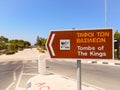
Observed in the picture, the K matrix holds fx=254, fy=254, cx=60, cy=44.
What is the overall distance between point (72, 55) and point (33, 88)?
16.2 ft

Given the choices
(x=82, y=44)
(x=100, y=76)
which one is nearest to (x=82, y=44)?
(x=82, y=44)

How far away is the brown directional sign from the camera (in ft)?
15.3

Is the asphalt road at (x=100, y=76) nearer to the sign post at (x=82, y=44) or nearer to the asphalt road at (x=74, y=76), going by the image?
the asphalt road at (x=74, y=76)

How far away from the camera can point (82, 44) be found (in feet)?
15.6

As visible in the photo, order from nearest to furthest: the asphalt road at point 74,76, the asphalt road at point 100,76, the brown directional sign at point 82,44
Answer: the brown directional sign at point 82,44, the asphalt road at point 74,76, the asphalt road at point 100,76

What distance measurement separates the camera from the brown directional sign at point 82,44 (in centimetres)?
466

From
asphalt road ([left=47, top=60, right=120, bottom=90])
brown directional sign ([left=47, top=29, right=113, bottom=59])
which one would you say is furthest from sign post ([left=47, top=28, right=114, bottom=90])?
asphalt road ([left=47, top=60, right=120, bottom=90])

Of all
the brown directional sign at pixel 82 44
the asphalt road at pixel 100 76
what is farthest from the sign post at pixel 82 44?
the asphalt road at pixel 100 76

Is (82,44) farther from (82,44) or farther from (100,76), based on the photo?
(100,76)

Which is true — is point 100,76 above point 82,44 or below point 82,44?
below

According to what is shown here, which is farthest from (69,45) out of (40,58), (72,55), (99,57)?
(40,58)

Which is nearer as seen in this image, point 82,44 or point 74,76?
point 82,44

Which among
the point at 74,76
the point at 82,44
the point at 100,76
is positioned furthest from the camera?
the point at 74,76

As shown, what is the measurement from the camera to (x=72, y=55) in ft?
15.8
